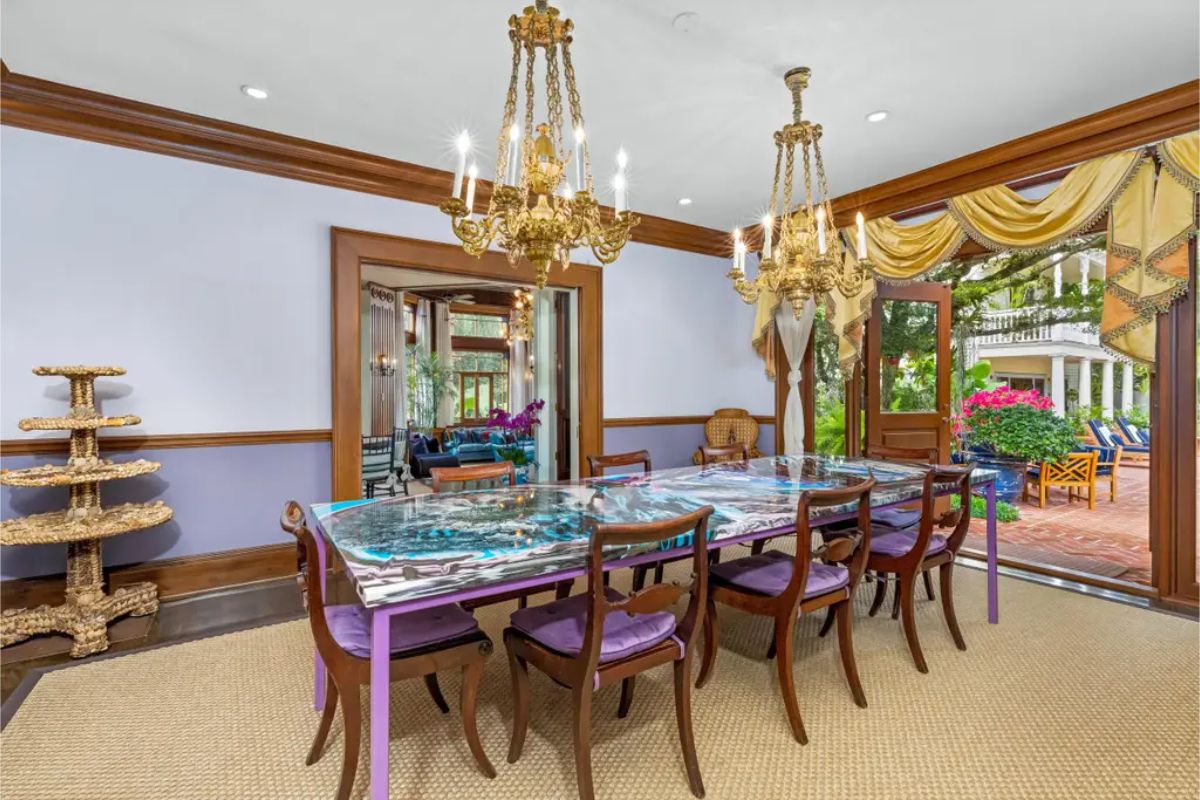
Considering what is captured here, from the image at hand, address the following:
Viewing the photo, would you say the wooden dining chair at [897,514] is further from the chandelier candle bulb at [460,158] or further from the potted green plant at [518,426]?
the potted green plant at [518,426]

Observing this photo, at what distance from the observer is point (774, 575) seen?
2158mm

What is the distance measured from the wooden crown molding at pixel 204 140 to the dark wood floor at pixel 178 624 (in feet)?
8.07

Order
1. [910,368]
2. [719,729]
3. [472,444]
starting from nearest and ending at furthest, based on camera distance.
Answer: [719,729], [910,368], [472,444]

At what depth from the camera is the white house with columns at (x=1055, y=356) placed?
8.55m

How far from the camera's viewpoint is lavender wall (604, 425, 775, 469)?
4.85 meters

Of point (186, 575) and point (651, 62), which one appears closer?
point (651, 62)

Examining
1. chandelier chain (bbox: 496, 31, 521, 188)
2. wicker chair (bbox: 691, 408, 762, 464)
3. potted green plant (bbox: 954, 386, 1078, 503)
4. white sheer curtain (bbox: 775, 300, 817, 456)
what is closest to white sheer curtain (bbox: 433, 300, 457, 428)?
wicker chair (bbox: 691, 408, 762, 464)

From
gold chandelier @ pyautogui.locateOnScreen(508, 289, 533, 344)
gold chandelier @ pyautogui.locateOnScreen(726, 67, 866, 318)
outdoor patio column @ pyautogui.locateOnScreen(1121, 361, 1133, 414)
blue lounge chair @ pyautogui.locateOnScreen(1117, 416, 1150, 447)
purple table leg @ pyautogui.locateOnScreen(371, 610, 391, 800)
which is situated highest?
gold chandelier @ pyautogui.locateOnScreen(508, 289, 533, 344)

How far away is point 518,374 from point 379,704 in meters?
9.56

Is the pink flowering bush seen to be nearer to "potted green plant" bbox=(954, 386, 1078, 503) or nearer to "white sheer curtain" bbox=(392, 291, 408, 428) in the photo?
"potted green plant" bbox=(954, 386, 1078, 503)

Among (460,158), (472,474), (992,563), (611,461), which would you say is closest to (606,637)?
(472,474)

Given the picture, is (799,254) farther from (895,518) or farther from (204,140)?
(204,140)

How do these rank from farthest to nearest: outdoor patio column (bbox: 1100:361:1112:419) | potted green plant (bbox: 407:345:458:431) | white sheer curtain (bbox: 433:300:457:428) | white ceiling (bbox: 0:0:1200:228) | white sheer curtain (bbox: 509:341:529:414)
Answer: white sheer curtain (bbox: 509:341:529:414)
white sheer curtain (bbox: 433:300:457:428)
potted green plant (bbox: 407:345:458:431)
outdoor patio column (bbox: 1100:361:1112:419)
white ceiling (bbox: 0:0:1200:228)

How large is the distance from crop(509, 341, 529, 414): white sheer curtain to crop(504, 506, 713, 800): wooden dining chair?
8.92 meters
